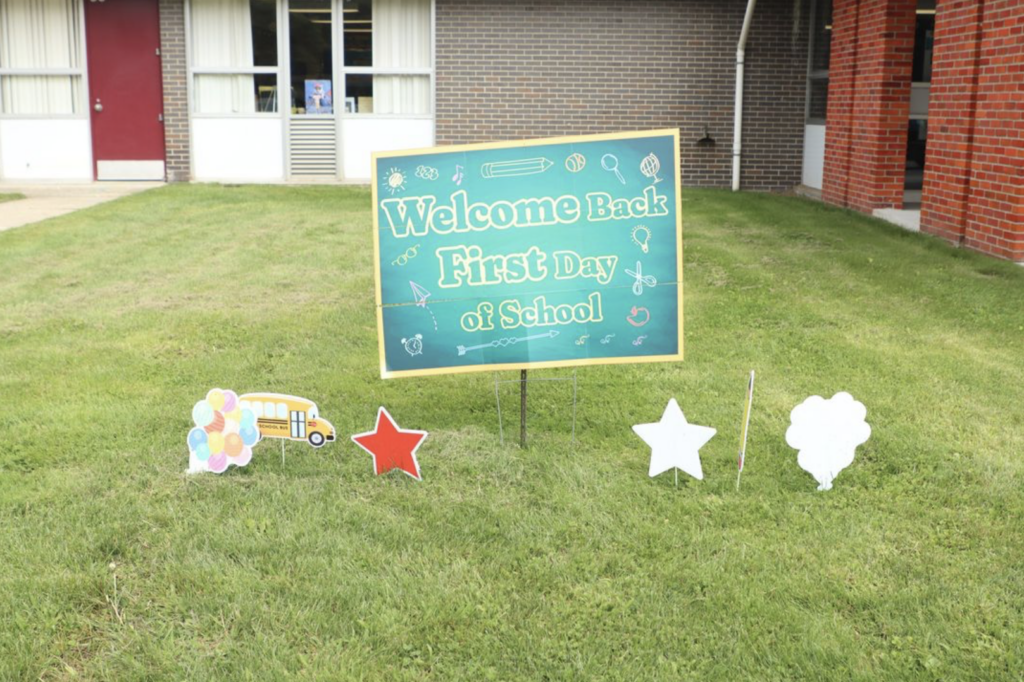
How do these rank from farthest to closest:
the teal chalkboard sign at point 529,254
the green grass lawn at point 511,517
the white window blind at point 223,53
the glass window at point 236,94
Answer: the glass window at point 236,94, the white window blind at point 223,53, the teal chalkboard sign at point 529,254, the green grass lawn at point 511,517

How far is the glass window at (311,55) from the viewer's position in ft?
47.8

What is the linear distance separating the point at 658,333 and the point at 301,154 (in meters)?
11.3

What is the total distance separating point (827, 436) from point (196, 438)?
2396 millimetres

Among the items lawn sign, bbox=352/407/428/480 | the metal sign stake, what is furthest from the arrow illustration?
lawn sign, bbox=352/407/428/480

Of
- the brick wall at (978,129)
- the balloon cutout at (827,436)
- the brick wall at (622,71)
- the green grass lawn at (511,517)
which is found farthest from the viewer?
the brick wall at (622,71)

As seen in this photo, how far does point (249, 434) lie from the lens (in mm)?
4199

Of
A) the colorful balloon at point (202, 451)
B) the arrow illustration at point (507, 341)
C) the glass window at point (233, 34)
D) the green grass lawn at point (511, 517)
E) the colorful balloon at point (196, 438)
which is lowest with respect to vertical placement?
the green grass lawn at point (511, 517)

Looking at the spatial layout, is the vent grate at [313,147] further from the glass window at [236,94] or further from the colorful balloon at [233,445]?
the colorful balloon at [233,445]

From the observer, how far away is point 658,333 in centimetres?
448

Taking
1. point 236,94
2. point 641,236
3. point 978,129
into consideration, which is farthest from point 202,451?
point 236,94

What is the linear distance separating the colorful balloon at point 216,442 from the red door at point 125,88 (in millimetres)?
11778

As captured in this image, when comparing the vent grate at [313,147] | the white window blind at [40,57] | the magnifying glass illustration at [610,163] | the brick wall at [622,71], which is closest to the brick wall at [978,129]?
the brick wall at [622,71]

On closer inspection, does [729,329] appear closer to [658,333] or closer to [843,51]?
[658,333]

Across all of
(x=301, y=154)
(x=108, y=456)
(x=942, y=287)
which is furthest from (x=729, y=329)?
(x=301, y=154)
